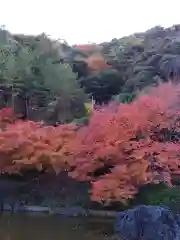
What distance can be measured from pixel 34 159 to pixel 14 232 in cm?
357

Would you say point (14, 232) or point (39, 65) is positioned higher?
point (39, 65)

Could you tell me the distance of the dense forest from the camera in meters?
14.0

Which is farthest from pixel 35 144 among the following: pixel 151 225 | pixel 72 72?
pixel 72 72

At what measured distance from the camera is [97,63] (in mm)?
25969

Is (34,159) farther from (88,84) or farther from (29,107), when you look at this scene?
(88,84)

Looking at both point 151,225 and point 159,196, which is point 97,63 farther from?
point 151,225

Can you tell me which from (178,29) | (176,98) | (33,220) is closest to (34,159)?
(33,220)

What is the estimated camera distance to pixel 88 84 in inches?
969

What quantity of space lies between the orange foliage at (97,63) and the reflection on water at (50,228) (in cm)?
1240

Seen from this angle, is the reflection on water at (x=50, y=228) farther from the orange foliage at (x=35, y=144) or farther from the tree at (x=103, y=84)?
the tree at (x=103, y=84)

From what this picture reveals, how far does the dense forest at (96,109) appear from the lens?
551 inches

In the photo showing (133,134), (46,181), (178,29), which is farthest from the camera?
(178,29)

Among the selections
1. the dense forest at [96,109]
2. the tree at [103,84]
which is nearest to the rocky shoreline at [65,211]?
the dense forest at [96,109]

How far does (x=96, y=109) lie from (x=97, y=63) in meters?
8.58
